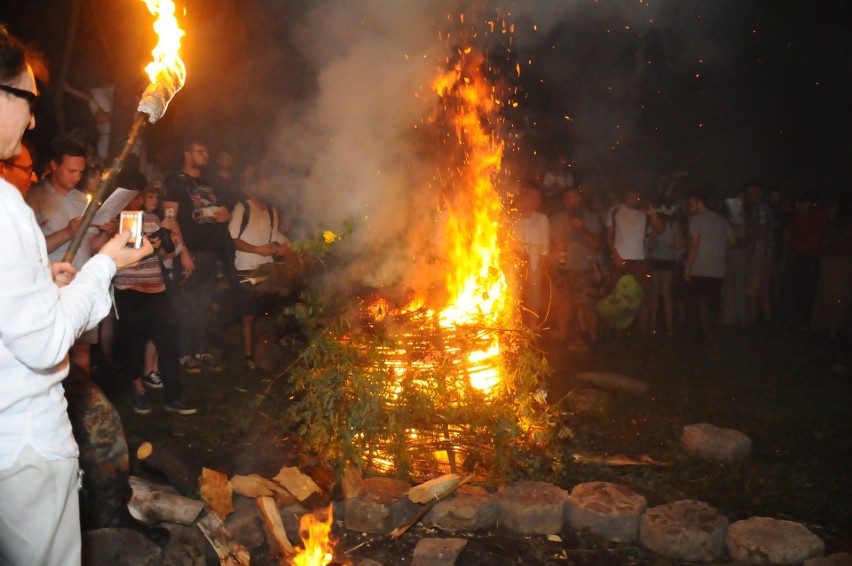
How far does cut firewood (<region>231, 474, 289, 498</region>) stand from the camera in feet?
14.7

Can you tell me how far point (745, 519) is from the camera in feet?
15.0

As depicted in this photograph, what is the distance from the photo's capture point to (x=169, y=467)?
460 cm

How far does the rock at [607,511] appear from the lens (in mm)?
4473

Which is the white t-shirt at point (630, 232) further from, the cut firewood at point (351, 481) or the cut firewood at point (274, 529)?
the cut firewood at point (274, 529)

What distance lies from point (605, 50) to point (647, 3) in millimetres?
4614

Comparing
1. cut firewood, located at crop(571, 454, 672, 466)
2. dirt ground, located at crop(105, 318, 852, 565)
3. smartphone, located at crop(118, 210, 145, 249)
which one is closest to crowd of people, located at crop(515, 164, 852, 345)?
dirt ground, located at crop(105, 318, 852, 565)

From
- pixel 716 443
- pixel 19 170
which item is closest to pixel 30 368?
pixel 19 170

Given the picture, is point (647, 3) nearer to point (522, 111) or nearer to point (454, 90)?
point (454, 90)

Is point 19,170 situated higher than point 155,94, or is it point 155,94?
point 155,94

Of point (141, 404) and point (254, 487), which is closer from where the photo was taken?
point (254, 487)

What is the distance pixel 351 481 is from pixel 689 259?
24.6 feet

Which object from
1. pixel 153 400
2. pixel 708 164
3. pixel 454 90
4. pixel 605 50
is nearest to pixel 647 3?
pixel 454 90

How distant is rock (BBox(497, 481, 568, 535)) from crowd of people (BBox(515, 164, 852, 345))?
4.70 m

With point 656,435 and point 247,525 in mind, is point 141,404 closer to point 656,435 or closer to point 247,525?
point 247,525
